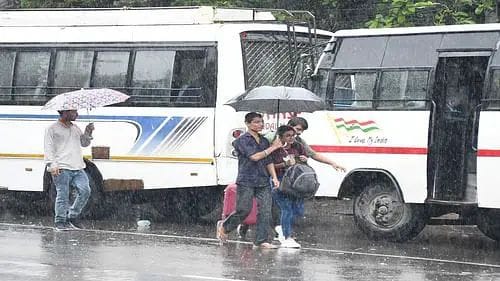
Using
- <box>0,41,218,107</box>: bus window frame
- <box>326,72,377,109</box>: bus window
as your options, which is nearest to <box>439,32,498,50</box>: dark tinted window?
<box>326,72,377,109</box>: bus window

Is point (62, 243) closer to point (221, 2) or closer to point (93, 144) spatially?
point (93, 144)

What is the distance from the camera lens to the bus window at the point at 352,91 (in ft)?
45.3

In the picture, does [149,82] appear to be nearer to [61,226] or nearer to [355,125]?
[61,226]

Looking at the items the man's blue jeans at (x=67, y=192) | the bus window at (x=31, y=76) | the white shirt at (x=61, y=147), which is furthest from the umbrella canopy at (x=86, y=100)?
the bus window at (x=31, y=76)

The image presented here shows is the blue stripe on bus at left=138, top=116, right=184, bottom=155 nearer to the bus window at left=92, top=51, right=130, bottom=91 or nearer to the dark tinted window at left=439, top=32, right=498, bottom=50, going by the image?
the bus window at left=92, top=51, right=130, bottom=91

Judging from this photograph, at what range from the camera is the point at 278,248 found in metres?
12.9

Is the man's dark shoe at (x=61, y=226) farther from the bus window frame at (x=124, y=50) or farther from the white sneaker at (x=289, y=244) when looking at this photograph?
the white sneaker at (x=289, y=244)

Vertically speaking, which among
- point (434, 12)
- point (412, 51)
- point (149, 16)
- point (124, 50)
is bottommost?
point (412, 51)

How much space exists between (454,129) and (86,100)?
4.68 metres

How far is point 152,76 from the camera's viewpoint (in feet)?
51.5

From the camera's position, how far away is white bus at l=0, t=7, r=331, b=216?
15.2m

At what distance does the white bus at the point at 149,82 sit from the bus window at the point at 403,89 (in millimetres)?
2226

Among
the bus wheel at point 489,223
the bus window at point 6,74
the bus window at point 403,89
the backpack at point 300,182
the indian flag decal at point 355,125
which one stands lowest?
the bus wheel at point 489,223

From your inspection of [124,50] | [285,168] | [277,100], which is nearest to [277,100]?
[277,100]
